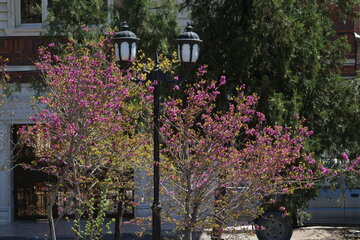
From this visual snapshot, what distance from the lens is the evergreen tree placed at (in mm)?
13023

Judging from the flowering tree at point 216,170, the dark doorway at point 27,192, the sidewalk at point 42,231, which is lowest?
the sidewalk at point 42,231

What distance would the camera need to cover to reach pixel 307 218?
14086mm

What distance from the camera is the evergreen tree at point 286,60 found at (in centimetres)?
1302

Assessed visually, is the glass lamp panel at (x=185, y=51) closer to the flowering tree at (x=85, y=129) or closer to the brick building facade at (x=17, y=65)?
the flowering tree at (x=85, y=129)

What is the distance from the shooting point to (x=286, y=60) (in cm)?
1322

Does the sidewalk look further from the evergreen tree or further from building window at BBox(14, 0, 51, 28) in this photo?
building window at BBox(14, 0, 51, 28)

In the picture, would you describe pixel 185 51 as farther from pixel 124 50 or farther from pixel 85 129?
pixel 85 129

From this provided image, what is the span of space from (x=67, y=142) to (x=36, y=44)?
24.1 feet

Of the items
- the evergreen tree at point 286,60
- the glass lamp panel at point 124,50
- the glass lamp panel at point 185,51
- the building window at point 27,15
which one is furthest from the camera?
the building window at point 27,15

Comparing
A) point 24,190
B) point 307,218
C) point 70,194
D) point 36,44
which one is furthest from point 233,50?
point 24,190

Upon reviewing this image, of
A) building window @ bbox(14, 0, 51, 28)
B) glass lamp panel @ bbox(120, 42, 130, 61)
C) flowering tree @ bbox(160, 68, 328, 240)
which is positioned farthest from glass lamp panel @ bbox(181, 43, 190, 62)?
building window @ bbox(14, 0, 51, 28)

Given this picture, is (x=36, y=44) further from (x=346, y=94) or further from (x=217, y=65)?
(x=346, y=94)

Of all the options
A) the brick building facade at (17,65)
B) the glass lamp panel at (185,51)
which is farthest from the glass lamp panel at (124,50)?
the brick building facade at (17,65)

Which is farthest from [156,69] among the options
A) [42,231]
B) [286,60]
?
[42,231]
